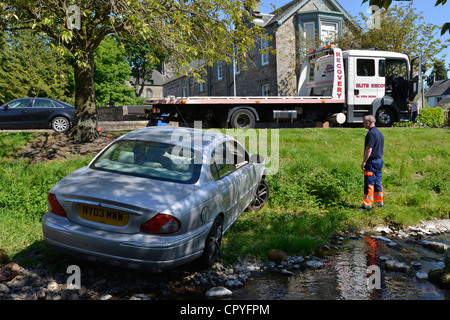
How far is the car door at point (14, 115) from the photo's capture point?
42.7 ft

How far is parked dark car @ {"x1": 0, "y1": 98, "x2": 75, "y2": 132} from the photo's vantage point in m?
13.0

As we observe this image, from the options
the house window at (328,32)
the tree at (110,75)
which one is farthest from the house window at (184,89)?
the house window at (328,32)

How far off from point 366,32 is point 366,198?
17757mm

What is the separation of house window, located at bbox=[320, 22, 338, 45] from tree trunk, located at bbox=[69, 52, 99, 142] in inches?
694

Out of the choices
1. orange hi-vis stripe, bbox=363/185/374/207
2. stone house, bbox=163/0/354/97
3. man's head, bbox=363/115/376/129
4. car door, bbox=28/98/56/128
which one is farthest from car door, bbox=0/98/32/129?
orange hi-vis stripe, bbox=363/185/374/207

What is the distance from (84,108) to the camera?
33.0 feet

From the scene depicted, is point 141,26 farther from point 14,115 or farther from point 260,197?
point 14,115

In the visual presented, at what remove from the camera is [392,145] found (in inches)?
463

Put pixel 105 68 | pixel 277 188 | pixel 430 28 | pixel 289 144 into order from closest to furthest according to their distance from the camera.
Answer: pixel 277 188
pixel 289 144
pixel 430 28
pixel 105 68

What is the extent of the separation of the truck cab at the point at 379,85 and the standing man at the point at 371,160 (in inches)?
315

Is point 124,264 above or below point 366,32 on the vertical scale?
below

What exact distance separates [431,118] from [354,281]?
23.3 metres
